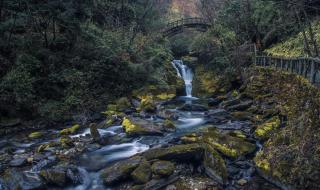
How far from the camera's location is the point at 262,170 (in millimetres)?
11773

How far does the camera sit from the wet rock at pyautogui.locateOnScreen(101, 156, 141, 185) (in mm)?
11687

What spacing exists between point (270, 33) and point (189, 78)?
9553mm

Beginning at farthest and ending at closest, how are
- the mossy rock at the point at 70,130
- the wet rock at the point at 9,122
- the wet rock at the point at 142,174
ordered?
the wet rock at the point at 9,122
the mossy rock at the point at 70,130
the wet rock at the point at 142,174

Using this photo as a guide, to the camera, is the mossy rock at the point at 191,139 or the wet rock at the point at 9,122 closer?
the mossy rock at the point at 191,139

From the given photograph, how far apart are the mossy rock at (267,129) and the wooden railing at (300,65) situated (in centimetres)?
239

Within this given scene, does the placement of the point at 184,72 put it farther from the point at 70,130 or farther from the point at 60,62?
the point at 70,130

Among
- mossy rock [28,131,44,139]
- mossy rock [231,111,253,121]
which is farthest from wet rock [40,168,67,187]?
mossy rock [231,111,253,121]

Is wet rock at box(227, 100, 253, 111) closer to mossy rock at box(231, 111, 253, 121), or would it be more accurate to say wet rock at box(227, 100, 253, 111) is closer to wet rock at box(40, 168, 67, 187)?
mossy rock at box(231, 111, 253, 121)

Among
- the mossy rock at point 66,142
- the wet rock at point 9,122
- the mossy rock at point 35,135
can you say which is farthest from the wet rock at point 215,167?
the wet rock at point 9,122

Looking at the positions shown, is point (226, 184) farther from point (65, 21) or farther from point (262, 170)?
point (65, 21)

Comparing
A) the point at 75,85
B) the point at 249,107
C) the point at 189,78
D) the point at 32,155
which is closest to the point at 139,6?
the point at 189,78

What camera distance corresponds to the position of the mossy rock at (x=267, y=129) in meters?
14.7

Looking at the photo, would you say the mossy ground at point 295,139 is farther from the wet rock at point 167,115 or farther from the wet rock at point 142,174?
the wet rock at point 167,115

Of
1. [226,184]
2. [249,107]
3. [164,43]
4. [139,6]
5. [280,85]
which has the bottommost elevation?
[226,184]
